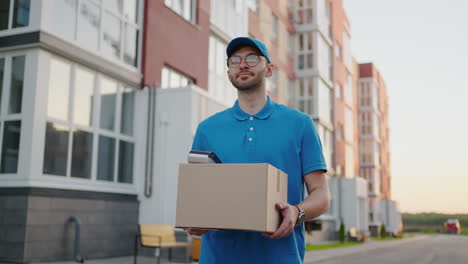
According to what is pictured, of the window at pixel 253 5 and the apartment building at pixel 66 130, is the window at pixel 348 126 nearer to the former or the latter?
the window at pixel 253 5

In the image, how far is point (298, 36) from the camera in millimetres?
29234

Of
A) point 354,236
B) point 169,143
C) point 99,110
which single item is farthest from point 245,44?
point 354,236

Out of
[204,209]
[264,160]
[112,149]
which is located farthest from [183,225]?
[112,149]

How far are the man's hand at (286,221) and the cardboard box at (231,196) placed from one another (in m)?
0.02

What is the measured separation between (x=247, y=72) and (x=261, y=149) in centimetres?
35

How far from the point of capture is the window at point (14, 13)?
33.9 feet

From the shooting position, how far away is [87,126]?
11.4 m

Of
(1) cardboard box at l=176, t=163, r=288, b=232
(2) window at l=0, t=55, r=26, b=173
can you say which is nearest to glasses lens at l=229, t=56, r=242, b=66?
(1) cardboard box at l=176, t=163, r=288, b=232

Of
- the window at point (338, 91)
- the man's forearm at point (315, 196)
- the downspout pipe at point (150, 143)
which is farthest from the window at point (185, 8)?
the window at point (338, 91)

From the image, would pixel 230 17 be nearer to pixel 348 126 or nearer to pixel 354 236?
pixel 354 236

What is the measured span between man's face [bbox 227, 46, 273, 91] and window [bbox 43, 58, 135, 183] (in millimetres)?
8650

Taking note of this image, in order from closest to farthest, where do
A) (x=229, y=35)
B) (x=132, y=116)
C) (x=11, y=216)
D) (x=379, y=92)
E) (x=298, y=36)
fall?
(x=11, y=216)
(x=132, y=116)
(x=229, y=35)
(x=298, y=36)
(x=379, y=92)

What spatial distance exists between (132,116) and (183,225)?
11.3m

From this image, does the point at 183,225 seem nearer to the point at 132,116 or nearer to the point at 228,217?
the point at 228,217
